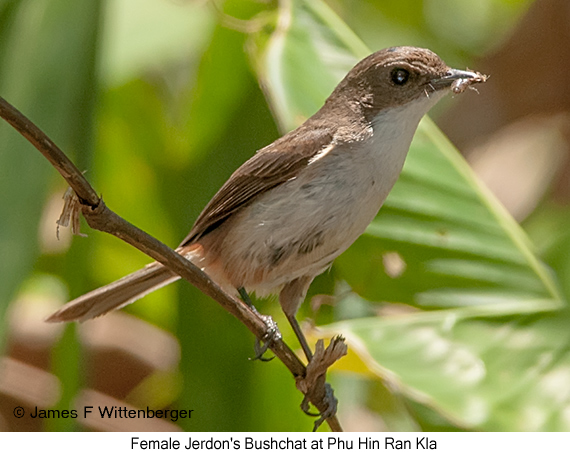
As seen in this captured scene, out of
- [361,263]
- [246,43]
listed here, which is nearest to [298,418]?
[361,263]

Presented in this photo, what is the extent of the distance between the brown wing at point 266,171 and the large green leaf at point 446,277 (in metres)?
0.41

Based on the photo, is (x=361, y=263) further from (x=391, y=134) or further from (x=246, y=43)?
(x=246, y=43)

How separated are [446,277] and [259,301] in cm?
82

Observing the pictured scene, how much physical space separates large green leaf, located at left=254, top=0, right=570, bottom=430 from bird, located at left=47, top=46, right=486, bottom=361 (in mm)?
379

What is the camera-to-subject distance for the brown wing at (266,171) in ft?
7.36

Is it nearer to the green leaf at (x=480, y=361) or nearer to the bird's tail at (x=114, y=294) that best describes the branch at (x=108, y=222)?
the bird's tail at (x=114, y=294)

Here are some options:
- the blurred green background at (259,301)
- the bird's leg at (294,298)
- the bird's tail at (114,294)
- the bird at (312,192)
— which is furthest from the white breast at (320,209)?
the blurred green background at (259,301)

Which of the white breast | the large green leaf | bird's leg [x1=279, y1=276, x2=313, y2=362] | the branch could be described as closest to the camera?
the branch

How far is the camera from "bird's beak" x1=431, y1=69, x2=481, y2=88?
7.25 feet

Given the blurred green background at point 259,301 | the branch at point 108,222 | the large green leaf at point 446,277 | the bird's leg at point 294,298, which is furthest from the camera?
the large green leaf at point 446,277

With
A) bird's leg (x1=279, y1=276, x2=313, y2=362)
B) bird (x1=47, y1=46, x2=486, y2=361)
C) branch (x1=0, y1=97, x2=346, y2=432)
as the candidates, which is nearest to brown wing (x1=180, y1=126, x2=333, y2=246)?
bird (x1=47, y1=46, x2=486, y2=361)

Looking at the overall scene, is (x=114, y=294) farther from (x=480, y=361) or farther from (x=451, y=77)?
(x=480, y=361)

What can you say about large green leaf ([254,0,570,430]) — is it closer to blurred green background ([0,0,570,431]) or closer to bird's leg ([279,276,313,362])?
blurred green background ([0,0,570,431])

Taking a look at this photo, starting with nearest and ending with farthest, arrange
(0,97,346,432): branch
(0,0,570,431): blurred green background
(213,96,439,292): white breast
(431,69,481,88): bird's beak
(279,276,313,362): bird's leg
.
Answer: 1. (0,97,346,432): branch
2. (213,96,439,292): white breast
3. (431,69,481,88): bird's beak
4. (279,276,313,362): bird's leg
5. (0,0,570,431): blurred green background
